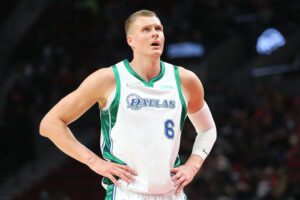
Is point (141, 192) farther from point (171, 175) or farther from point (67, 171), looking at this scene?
point (67, 171)

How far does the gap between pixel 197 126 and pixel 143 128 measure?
0.79m

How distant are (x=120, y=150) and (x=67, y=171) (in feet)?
35.5

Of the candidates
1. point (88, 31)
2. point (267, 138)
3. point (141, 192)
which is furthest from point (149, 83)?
point (88, 31)

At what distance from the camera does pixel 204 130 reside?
457 cm

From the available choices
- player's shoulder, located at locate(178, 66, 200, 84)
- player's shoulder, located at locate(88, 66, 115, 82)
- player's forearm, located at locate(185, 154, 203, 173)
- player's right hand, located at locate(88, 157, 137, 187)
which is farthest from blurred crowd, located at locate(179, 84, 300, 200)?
player's shoulder, located at locate(88, 66, 115, 82)

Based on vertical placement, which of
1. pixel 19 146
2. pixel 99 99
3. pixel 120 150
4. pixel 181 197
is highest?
pixel 99 99

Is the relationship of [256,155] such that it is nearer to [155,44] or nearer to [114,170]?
[155,44]

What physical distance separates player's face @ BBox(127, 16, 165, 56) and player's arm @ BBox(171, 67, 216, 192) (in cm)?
36

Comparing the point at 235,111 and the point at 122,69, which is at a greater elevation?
the point at 122,69

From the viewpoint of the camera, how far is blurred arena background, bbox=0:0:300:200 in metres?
11.8

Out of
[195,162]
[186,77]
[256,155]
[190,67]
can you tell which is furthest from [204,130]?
[190,67]

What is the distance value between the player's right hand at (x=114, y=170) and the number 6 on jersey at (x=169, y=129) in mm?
375

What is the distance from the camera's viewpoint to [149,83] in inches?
162

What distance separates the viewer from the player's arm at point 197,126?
4059mm
